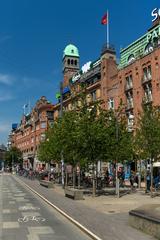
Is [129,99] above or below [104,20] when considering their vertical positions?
below

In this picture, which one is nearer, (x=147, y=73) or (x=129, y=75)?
(x=147, y=73)

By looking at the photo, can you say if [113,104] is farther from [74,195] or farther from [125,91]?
[74,195]

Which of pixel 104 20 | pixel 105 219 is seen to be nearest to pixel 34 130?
pixel 104 20

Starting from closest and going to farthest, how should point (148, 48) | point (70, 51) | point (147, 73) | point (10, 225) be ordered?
point (10, 225) < point (147, 73) < point (148, 48) < point (70, 51)

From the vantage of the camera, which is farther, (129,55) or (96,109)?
(129,55)

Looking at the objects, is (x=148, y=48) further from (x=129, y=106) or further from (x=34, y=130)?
(x=34, y=130)

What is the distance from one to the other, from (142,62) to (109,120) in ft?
101

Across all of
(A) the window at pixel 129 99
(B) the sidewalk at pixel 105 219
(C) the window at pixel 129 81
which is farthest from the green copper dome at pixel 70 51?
(B) the sidewalk at pixel 105 219

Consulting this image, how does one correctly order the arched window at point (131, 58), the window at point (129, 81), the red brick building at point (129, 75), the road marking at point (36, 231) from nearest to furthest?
the road marking at point (36, 231)
the red brick building at point (129, 75)
the window at point (129, 81)
the arched window at point (131, 58)

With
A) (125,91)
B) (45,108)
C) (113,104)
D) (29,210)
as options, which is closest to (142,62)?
(125,91)

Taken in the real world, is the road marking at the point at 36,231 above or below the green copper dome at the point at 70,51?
below

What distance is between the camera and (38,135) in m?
127

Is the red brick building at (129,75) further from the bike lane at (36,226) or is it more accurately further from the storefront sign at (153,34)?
the bike lane at (36,226)

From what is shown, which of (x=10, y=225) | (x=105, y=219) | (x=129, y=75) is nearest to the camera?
(x=10, y=225)
